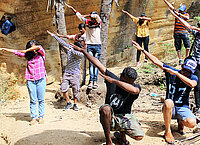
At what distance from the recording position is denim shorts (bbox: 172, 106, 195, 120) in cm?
399

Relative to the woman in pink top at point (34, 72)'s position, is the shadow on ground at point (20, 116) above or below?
below

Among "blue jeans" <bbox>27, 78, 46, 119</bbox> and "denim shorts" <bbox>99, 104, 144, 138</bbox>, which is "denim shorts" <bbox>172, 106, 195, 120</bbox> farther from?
A: "blue jeans" <bbox>27, 78, 46, 119</bbox>

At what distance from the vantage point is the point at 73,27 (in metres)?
9.84

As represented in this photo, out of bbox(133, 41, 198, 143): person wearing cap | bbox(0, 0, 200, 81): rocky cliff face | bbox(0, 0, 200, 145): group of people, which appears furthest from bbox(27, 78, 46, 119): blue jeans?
bbox(0, 0, 200, 81): rocky cliff face

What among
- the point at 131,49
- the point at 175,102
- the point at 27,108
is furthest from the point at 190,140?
the point at 131,49

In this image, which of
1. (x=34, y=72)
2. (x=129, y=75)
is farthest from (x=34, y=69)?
(x=129, y=75)

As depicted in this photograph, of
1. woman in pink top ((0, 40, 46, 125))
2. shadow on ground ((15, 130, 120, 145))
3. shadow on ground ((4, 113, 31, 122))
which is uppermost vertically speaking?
woman in pink top ((0, 40, 46, 125))

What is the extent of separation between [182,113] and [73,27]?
6798 mm

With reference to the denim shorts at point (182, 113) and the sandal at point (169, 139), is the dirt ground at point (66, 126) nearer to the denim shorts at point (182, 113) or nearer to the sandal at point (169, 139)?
the sandal at point (169, 139)

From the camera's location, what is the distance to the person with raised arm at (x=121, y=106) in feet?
11.3

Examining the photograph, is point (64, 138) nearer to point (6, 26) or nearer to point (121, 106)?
point (121, 106)

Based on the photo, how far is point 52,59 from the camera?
1030 cm

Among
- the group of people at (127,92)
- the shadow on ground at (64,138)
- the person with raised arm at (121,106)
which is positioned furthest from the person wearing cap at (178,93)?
the shadow on ground at (64,138)

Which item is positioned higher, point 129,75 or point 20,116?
point 129,75
